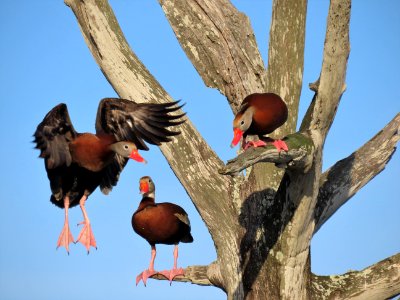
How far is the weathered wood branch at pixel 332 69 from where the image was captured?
6734 mm

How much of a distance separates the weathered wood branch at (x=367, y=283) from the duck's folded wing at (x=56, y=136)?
3570 mm

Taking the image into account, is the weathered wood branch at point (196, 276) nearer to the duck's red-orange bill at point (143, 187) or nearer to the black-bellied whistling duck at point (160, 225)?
the black-bellied whistling duck at point (160, 225)

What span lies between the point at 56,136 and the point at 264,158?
8.09 feet

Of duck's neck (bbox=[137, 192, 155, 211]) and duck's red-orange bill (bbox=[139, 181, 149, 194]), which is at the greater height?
duck's red-orange bill (bbox=[139, 181, 149, 194])

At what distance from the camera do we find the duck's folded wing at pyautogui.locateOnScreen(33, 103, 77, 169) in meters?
7.12

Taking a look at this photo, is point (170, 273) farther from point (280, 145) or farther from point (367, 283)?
point (280, 145)

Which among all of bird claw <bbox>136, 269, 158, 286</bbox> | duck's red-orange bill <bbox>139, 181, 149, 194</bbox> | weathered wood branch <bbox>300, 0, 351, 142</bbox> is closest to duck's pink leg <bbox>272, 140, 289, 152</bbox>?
weathered wood branch <bbox>300, 0, 351, 142</bbox>

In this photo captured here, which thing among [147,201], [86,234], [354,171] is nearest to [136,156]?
[86,234]

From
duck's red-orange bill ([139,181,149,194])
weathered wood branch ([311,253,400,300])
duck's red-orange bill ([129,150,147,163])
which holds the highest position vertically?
duck's red-orange bill ([139,181,149,194])

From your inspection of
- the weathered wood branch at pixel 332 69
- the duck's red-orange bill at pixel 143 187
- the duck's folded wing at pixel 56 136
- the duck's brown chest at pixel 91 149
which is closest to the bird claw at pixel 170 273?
the duck's red-orange bill at pixel 143 187

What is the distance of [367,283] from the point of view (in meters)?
8.64

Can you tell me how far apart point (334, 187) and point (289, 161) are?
2336 mm

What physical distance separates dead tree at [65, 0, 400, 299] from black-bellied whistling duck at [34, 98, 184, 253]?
1229 millimetres

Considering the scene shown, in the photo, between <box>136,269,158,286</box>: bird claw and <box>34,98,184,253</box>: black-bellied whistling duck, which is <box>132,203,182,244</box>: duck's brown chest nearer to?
<box>136,269,158,286</box>: bird claw
